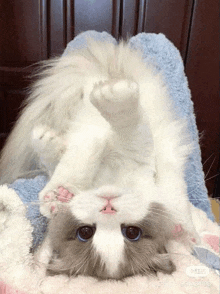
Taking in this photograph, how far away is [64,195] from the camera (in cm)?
73

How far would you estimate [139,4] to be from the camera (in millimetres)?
1679

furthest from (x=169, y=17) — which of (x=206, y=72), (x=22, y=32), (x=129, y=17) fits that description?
(x=22, y=32)

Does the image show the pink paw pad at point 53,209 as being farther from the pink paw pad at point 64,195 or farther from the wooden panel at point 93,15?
the wooden panel at point 93,15

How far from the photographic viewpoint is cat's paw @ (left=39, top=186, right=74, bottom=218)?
729 mm

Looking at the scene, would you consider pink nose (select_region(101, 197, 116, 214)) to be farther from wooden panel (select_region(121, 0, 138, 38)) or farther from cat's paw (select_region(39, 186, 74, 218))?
wooden panel (select_region(121, 0, 138, 38))

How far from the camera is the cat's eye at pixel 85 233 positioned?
0.69 meters

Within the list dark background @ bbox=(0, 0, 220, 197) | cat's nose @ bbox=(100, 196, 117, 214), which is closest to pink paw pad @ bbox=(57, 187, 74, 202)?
cat's nose @ bbox=(100, 196, 117, 214)

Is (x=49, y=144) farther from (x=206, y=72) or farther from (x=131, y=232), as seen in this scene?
(x=206, y=72)

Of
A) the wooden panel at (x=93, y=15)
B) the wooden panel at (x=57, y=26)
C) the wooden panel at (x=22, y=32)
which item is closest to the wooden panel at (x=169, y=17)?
the wooden panel at (x=93, y=15)

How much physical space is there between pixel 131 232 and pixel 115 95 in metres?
0.35

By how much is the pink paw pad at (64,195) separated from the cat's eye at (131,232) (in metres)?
0.17

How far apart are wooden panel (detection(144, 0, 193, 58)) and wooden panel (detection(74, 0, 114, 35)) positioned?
0.79 ft

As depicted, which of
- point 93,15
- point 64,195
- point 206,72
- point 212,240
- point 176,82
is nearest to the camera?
point 64,195

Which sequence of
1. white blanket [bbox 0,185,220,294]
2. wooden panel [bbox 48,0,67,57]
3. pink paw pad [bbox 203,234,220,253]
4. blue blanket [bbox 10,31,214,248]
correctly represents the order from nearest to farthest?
white blanket [bbox 0,185,220,294] < pink paw pad [bbox 203,234,220,253] < blue blanket [bbox 10,31,214,248] < wooden panel [bbox 48,0,67,57]
